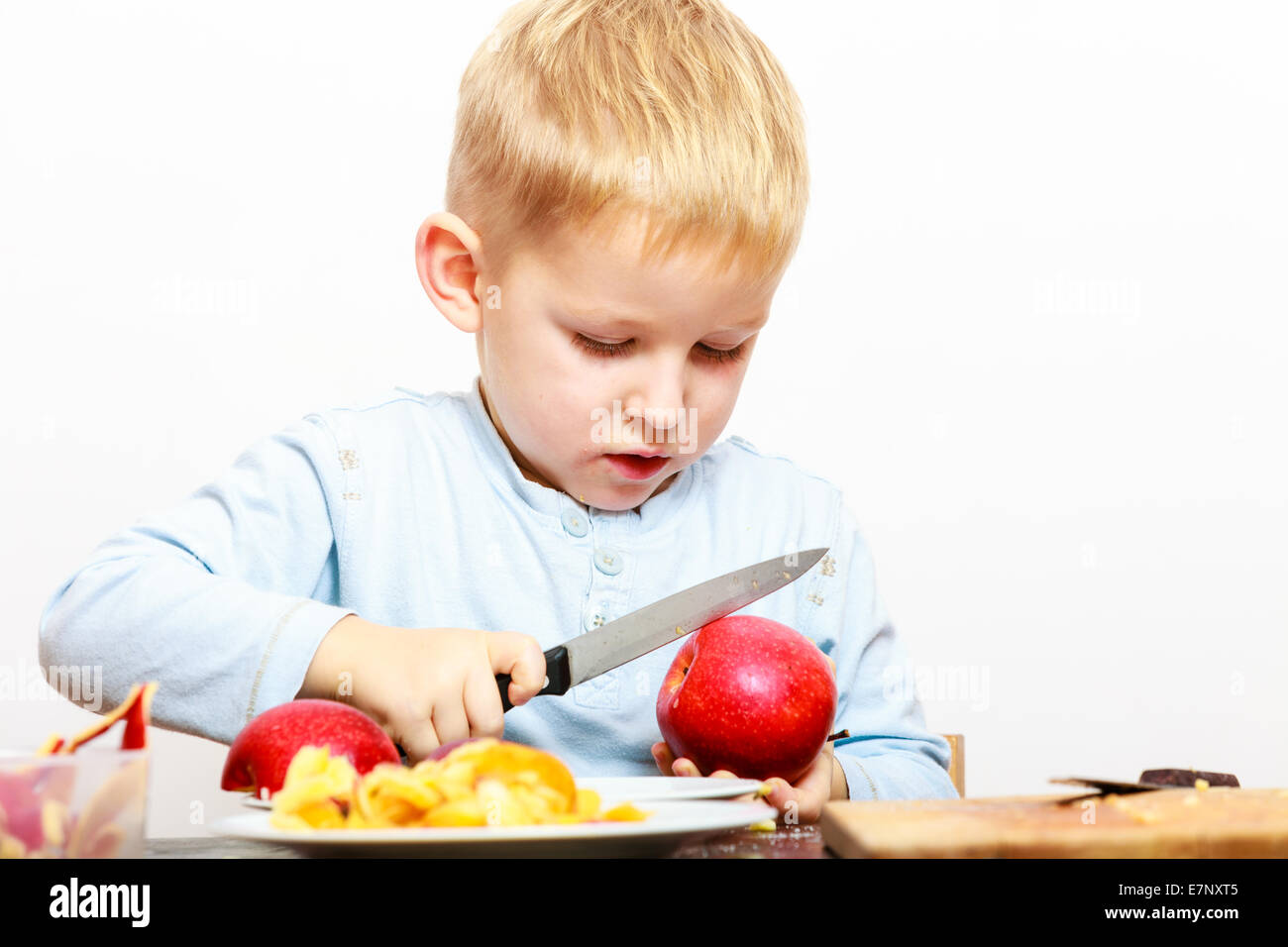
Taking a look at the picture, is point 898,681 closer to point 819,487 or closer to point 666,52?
point 819,487

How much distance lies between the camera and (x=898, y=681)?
1.47 metres

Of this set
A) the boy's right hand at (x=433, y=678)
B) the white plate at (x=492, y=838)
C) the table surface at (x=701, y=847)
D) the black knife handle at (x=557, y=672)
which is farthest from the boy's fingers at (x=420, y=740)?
the white plate at (x=492, y=838)

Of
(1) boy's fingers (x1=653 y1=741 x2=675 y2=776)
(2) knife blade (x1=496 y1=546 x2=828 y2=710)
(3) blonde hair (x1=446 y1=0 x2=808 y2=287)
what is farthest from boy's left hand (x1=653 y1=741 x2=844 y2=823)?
(3) blonde hair (x1=446 y1=0 x2=808 y2=287)

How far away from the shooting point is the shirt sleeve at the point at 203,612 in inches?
41.7

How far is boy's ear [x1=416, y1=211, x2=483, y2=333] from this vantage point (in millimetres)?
1377

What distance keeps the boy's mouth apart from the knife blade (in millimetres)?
194

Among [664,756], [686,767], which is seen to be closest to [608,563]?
[664,756]

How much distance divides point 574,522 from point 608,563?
7 centimetres

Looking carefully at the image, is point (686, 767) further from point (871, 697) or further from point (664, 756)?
point (871, 697)

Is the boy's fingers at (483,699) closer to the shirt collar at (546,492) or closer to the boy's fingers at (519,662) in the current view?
the boy's fingers at (519,662)

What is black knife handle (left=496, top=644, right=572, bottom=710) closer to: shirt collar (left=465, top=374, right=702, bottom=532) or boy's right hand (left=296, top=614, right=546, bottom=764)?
boy's right hand (left=296, top=614, right=546, bottom=764)

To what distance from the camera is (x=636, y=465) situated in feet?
4.41
